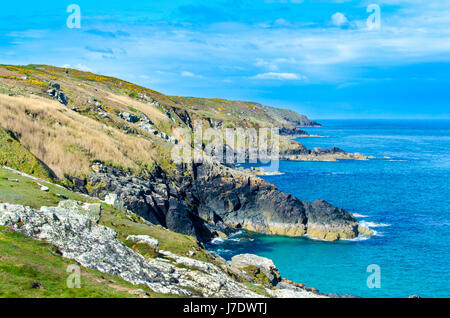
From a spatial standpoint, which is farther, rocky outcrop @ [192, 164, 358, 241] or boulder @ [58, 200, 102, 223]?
rocky outcrop @ [192, 164, 358, 241]

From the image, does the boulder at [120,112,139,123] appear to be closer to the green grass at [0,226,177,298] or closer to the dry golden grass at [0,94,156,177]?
the dry golden grass at [0,94,156,177]

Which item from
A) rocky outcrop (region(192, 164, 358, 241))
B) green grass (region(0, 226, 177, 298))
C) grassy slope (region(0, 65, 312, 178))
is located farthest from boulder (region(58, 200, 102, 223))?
rocky outcrop (region(192, 164, 358, 241))

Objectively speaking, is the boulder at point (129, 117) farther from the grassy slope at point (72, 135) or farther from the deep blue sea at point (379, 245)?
the deep blue sea at point (379, 245)

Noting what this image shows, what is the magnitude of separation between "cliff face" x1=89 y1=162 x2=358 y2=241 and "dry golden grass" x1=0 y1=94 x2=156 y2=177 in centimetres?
276

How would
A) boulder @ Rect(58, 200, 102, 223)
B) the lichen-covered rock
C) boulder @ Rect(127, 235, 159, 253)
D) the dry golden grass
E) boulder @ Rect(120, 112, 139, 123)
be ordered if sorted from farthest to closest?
boulder @ Rect(120, 112, 139, 123)
the dry golden grass
the lichen-covered rock
boulder @ Rect(58, 200, 102, 223)
boulder @ Rect(127, 235, 159, 253)

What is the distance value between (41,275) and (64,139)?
36.3 metres

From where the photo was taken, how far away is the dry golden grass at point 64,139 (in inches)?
1689

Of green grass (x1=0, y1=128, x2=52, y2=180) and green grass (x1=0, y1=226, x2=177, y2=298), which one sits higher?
green grass (x1=0, y1=128, x2=52, y2=180)

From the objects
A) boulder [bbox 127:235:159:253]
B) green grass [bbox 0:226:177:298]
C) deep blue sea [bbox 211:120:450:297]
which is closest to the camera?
green grass [bbox 0:226:177:298]

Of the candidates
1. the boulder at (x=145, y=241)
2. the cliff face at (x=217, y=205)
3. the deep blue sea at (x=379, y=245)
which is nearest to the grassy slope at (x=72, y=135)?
the cliff face at (x=217, y=205)

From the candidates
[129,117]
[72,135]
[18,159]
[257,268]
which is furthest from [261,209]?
[129,117]

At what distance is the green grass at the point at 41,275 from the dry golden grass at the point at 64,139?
25922 mm

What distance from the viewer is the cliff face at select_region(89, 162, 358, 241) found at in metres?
45.3
